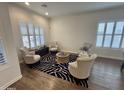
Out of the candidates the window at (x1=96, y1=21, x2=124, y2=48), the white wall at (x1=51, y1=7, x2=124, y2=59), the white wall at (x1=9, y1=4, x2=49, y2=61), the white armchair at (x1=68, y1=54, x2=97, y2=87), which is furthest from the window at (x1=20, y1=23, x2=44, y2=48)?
the window at (x1=96, y1=21, x2=124, y2=48)

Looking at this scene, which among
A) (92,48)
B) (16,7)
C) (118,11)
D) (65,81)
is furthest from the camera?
(92,48)

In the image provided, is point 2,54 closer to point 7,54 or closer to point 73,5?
point 7,54

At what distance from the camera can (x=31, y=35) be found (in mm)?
4676

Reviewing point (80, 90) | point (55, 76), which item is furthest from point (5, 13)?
point (80, 90)

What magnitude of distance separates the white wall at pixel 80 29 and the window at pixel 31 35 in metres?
1.37

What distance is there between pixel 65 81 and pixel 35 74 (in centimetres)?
120

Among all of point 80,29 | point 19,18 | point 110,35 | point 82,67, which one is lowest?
point 82,67

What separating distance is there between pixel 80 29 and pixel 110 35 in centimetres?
186

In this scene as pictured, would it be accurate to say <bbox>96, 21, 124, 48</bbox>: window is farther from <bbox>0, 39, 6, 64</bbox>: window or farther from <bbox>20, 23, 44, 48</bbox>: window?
<bbox>0, 39, 6, 64</bbox>: window

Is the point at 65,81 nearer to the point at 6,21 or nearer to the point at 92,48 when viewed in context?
the point at 6,21

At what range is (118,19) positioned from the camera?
4.06 meters

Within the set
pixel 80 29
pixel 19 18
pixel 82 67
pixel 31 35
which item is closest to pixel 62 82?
pixel 82 67

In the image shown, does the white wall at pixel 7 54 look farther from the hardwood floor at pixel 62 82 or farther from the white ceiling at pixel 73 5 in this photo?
the white ceiling at pixel 73 5

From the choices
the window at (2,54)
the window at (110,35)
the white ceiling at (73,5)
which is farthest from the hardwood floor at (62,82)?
the white ceiling at (73,5)
